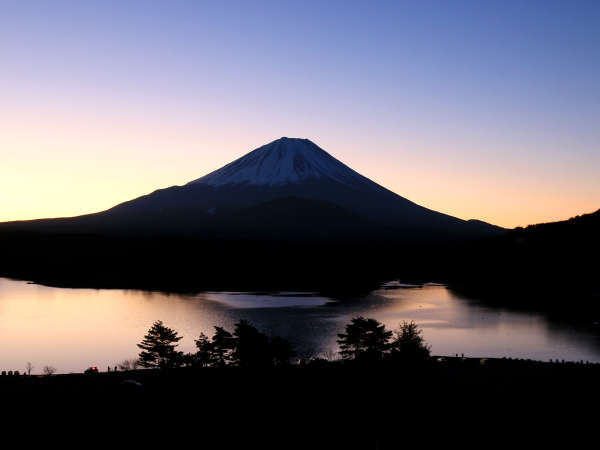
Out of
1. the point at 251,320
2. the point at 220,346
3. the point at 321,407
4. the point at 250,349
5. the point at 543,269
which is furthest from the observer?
the point at 543,269

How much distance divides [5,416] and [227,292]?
10575 cm

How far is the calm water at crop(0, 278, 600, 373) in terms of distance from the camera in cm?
5922

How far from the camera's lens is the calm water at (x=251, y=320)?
59.2m

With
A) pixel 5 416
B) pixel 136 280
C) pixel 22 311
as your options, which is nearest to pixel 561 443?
pixel 5 416

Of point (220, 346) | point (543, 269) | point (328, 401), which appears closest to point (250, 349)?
point (220, 346)

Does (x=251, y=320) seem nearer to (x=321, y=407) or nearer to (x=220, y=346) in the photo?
(x=220, y=346)

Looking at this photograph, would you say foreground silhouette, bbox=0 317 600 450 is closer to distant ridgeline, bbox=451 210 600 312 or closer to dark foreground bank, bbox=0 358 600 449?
dark foreground bank, bbox=0 358 600 449

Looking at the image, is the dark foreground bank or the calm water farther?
the calm water

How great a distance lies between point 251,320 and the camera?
260 feet

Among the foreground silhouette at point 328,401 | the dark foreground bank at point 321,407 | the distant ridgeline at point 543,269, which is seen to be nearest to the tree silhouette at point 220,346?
the foreground silhouette at point 328,401

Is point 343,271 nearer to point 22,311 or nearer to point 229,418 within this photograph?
point 22,311

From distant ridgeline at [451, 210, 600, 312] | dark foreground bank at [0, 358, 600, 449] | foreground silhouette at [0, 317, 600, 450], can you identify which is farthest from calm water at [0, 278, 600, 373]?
dark foreground bank at [0, 358, 600, 449]

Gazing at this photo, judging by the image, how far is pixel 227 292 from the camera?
12569 cm

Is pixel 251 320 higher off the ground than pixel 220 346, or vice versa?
pixel 220 346
